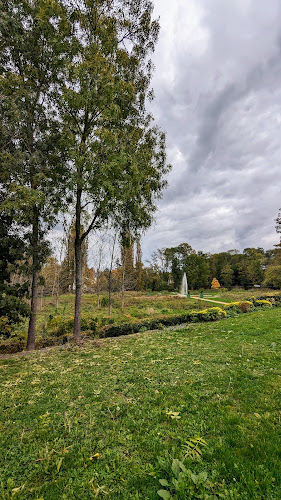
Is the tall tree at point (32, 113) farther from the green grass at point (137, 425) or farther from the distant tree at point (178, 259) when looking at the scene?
the distant tree at point (178, 259)

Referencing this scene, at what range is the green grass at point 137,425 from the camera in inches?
68.7

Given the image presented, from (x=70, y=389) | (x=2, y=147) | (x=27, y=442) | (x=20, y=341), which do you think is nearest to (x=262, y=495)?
(x=27, y=442)

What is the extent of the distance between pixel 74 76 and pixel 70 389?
8.30 m

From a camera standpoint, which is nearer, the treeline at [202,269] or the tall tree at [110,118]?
the tall tree at [110,118]

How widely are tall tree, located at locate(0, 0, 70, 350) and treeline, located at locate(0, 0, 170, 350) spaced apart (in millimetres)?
32

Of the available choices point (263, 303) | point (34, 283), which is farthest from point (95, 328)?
point (263, 303)

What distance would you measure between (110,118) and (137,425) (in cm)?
802

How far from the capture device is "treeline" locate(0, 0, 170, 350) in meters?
6.88

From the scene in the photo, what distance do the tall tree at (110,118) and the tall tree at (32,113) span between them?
0.78 metres

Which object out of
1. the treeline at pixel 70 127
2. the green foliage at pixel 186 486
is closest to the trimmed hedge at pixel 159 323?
the treeline at pixel 70 127

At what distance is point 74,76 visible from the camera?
680 cm

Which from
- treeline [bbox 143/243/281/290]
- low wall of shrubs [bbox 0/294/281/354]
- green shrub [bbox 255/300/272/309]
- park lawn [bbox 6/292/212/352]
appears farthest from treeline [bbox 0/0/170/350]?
treeline [bbox 143/243/281/290]

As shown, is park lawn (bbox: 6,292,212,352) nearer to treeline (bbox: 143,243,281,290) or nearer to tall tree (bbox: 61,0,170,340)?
tall tree (bbox: 61,0,170,340)

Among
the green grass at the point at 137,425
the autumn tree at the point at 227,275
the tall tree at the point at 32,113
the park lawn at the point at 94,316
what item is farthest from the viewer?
the autumn tree at the point at 227,275
